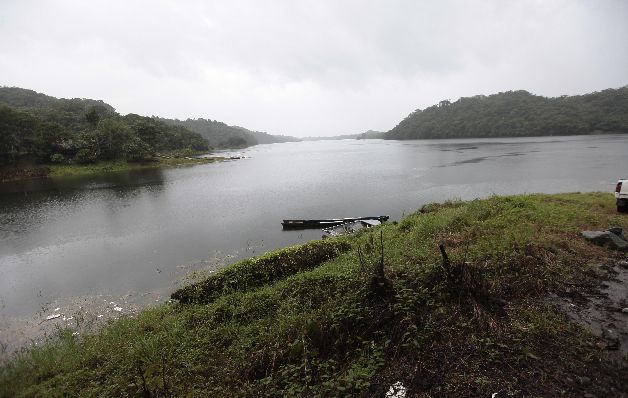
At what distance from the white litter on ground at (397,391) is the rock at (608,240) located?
A: 373 inches

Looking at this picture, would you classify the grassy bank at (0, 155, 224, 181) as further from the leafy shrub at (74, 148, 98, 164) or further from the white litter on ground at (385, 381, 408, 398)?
the white litter on ground at (385, 381, 408, 398)

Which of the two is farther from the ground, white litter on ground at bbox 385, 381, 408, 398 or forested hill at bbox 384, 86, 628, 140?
forested hill at bbox 384, 86, 628, 140

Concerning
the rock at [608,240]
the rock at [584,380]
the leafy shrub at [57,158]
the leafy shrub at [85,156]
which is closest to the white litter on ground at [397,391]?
the rock at [584,380]

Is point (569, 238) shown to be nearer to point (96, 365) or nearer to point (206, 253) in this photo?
point (96, 365)

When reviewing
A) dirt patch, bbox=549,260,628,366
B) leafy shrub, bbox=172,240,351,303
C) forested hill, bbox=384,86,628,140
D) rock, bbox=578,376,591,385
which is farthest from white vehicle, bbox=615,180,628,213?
forested hill, bbox=384,86,628,140

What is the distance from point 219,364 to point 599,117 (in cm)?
14663

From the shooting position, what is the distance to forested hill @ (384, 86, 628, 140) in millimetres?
111750

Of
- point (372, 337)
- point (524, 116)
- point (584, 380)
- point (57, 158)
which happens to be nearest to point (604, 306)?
point (584, 380)

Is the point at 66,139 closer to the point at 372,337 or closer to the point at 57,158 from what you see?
the point at 57,158

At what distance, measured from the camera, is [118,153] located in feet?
241

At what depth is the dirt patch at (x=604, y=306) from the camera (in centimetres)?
581

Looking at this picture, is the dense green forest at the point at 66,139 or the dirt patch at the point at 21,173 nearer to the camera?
the dirt patch at the point at 21,173

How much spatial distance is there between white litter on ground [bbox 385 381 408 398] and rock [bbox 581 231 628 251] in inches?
373

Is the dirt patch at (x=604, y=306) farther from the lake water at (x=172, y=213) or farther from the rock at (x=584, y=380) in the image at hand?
the lake water at (x=172, y=213)
